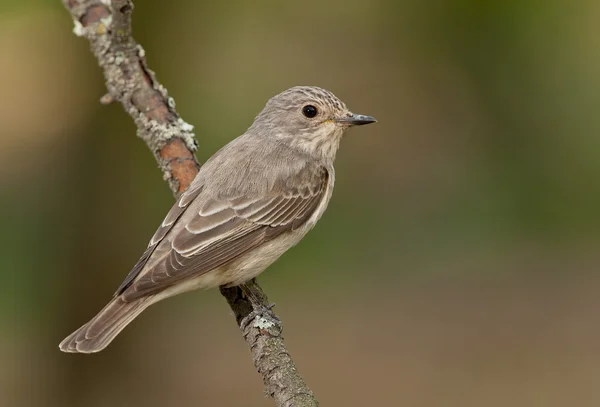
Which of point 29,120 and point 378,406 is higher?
point 29,120

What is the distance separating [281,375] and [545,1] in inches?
202

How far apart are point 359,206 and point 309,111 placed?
14.2 feet

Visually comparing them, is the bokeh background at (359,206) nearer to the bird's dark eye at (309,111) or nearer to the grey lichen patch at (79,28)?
the grey lichen patch at (79,28)

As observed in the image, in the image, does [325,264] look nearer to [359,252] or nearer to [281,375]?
[359,252]

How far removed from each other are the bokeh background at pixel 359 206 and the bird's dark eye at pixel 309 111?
1852 mm

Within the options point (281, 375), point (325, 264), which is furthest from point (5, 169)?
point (281, 375)

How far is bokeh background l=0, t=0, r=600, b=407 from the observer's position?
23.2 ft

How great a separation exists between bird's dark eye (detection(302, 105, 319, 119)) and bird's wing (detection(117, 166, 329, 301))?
0.46 meters

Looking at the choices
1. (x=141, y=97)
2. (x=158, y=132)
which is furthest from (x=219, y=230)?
(x=141, y=97)

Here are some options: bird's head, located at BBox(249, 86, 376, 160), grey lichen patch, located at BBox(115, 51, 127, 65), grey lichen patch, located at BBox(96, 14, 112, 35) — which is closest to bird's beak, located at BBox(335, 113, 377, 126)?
bird's head, located at BBox(249, 86, 376, 160)

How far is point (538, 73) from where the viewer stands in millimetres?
8859

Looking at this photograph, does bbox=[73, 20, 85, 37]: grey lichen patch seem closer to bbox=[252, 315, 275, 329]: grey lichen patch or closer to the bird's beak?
the bird's beak

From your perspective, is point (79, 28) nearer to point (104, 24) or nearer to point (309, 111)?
point (104, 24)

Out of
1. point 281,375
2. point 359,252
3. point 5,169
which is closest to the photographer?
point 281,375
